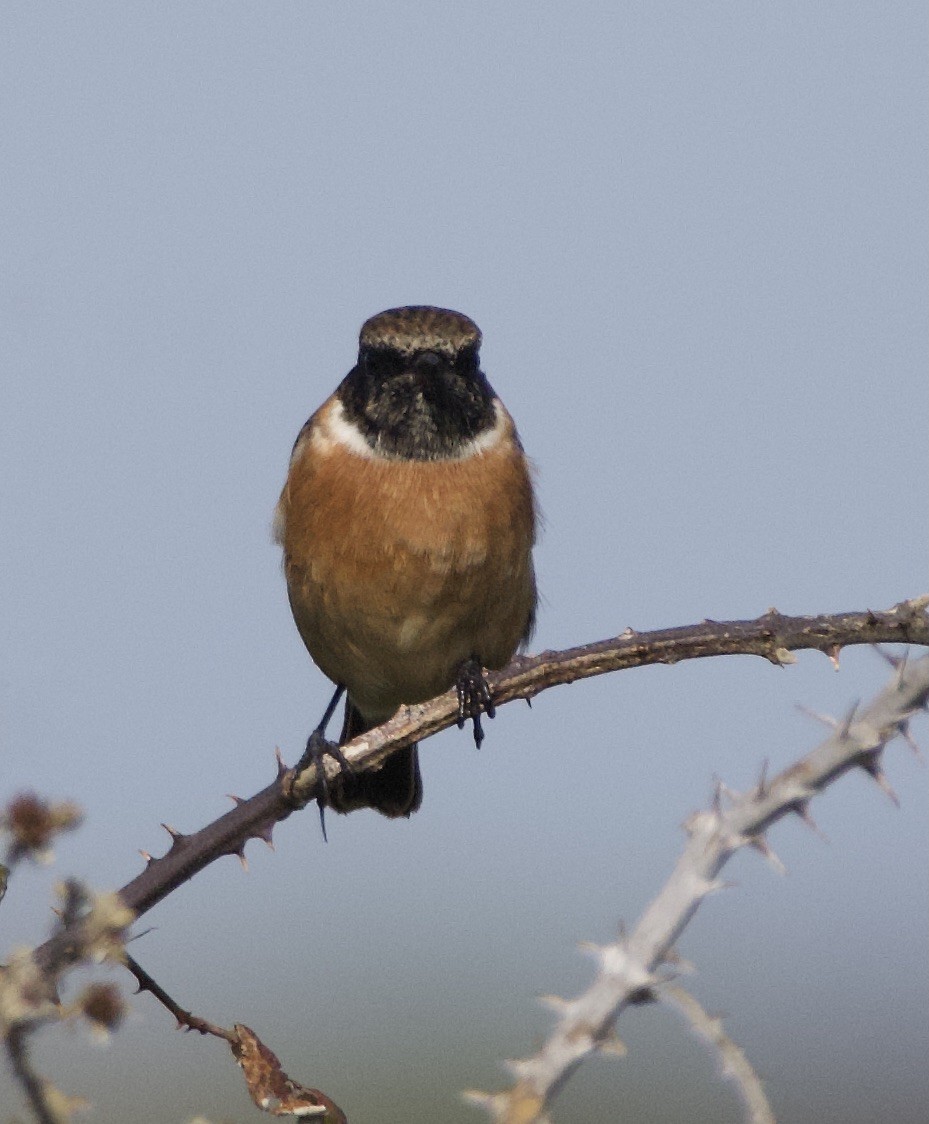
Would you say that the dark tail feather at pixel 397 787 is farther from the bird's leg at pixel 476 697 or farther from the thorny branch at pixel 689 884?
the thorny branch at pixel 689 884

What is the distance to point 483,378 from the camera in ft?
20.3

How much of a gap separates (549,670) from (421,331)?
2.62 meters

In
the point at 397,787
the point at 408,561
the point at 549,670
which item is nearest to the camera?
the point at 549,670

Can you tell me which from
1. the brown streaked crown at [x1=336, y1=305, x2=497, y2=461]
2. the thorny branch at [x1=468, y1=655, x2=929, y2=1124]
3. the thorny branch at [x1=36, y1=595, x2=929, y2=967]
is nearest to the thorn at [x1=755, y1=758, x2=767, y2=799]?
the thorny branch at [x1=468, y1=655, x2=929, y2=1124]

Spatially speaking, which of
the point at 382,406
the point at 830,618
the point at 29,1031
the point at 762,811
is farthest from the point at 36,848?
the point at 382,406

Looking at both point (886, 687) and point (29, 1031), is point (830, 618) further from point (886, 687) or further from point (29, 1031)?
point (29, 1031)

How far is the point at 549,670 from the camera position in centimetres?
346

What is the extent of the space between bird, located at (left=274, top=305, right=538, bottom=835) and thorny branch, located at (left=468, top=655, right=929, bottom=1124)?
3.45 m

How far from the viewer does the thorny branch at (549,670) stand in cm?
285

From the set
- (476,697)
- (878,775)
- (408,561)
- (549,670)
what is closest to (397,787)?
(408,561)

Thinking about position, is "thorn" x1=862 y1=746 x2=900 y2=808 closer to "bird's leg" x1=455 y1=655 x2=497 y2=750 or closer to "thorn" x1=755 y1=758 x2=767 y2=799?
"thorn" x1=755 y1=758 x2=767 y2=799

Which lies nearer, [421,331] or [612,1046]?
[612,1046]

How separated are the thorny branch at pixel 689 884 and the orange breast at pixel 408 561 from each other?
3.57 meters

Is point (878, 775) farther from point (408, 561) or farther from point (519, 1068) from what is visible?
point (408, 561)
